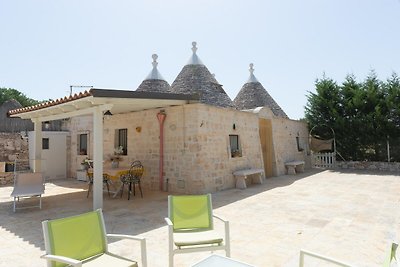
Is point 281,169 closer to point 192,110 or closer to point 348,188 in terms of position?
point 348,188

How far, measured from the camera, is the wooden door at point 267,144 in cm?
1350

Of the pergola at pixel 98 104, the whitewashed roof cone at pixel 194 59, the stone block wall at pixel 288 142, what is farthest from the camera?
the whitewashed roof cone at pixel 194 59

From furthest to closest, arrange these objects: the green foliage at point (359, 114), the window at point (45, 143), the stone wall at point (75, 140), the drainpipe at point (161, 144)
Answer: the green foliage at point (359, 114), the stone wall at point (75, 140), the window at point (45, 143), the drainpipe at point (161, 144)

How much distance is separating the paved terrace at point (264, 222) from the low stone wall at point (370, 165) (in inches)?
283

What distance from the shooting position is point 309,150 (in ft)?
58.9

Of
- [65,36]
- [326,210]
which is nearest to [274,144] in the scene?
[326,210]

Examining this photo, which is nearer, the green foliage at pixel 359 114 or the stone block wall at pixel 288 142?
the stone block wall at pixel 288 142

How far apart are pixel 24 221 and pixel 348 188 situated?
10.1m

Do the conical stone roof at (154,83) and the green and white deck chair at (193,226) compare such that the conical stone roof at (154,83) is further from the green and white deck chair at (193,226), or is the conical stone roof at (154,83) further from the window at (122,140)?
the green and white deck chair at (193,226)

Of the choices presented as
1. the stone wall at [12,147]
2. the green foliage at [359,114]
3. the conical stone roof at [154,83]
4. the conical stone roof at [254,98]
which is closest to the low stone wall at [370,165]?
the green foliage at [359,114]

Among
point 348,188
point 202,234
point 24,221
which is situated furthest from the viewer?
point 348,188

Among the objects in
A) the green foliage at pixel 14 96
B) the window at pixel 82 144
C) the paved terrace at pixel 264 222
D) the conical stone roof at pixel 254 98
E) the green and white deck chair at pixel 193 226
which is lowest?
the paved terrace at pixel 264 222

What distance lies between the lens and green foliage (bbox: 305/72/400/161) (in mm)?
15453

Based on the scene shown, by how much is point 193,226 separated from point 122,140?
25.9 ft
